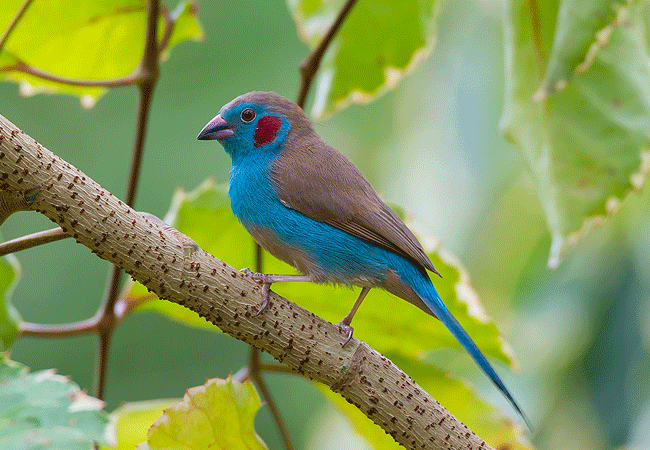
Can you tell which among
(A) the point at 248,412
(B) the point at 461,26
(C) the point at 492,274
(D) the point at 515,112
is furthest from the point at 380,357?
(B) the point at 461,26

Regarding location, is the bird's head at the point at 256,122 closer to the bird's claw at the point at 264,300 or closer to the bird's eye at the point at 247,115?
the bird's eye at the point at 247,115

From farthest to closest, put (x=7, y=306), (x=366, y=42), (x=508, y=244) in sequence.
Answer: (x=508, y=244) < (x=366, y=42) < (x=7, y=306)

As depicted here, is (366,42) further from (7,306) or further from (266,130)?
(7,306)

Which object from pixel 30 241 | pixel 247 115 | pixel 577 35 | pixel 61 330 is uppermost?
pixel 577 35

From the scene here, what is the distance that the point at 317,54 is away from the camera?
192 cm

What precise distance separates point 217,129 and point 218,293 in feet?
2.36

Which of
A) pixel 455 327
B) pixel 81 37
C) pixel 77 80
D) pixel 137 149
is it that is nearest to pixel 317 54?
pixel 137 149

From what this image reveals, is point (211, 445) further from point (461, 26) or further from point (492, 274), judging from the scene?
point (461, 26)

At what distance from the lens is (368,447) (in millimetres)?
2285

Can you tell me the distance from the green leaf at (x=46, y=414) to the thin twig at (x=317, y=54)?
36.9 inches

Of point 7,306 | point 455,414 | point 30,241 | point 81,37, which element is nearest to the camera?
point 30,241

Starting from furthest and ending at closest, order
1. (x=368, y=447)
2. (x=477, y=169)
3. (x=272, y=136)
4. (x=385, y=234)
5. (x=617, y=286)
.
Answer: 1. (x=477, y=169)
2. (x=617, y=286)
3. (x=368, y=447)
4. (x=272, y=136)
5. (x=385, y=234)

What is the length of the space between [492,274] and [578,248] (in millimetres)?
429

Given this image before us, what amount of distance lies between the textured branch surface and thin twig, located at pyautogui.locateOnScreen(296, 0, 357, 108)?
72cm
